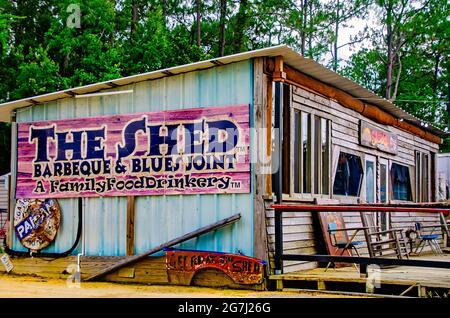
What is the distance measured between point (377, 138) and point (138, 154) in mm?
6527

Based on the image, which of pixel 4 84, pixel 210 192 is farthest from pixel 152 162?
pixel 4 84

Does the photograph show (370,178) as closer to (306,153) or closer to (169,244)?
(306,153)

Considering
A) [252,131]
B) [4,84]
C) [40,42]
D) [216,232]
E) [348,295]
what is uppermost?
[40,42]

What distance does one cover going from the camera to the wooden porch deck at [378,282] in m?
9.68

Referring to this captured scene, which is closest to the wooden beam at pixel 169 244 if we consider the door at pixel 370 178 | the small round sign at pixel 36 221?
the small round sign at pixel 36 221

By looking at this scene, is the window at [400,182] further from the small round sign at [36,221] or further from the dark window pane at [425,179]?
the small round sign at [36,221]

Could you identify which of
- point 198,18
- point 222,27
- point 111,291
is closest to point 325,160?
point 111,291

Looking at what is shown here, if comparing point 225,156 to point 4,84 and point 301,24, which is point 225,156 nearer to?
point 4,84

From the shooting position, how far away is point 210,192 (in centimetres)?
1133

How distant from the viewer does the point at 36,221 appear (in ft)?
42.9

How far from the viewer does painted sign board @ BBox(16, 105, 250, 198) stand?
443 inches

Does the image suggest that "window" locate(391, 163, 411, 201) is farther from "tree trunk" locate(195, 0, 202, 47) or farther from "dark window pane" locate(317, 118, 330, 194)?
"tree trunk" locate(195, 0, 202, 47)

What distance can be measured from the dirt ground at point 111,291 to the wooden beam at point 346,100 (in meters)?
3.67

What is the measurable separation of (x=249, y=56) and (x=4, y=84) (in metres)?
19.0
